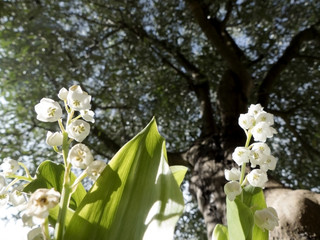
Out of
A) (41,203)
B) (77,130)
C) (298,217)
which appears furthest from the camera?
(298,217)

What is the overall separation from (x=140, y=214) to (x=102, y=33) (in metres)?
3.81

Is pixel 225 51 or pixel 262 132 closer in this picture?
pixel 262 132

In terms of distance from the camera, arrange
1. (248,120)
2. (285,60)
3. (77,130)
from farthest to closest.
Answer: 1. (285,60)
2. (248,120)
3. (77,130)

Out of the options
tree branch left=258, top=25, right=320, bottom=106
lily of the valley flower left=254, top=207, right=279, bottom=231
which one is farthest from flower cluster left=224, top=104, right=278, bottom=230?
tree branch left=258, top=25, right=320, bottom=106

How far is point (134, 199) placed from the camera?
1.70 feet

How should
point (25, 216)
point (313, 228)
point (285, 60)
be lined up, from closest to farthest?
point (25, 216) → point (313, 228) → point (285, 60)

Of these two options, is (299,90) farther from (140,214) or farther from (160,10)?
(140,214)

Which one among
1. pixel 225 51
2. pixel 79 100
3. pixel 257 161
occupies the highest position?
pixel 225 51

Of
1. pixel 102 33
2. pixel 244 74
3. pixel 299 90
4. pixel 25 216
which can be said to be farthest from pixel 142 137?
pixel 299 90

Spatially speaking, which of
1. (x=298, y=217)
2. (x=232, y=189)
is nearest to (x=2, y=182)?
(x=232, y=189)

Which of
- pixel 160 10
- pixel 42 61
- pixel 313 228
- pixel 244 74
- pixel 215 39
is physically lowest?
pixel 313 228

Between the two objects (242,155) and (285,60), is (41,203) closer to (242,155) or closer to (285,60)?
(242,155)

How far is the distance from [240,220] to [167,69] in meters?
3.77

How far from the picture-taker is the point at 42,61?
322 centimetres
